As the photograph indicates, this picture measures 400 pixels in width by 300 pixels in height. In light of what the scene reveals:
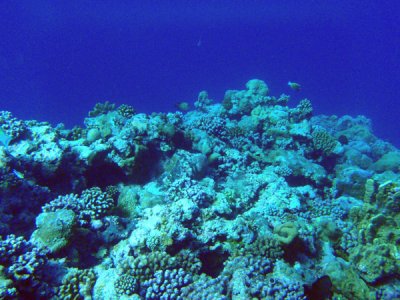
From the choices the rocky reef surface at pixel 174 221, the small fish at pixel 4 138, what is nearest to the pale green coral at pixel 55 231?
the rocky reef surface at pixel 174 221

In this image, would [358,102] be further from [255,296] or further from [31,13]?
[31,13]

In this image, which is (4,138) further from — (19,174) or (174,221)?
(174,221)

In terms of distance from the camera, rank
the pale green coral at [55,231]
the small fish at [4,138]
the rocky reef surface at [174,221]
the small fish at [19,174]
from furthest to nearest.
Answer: the small fish at [4,138] < the small fish at [19,174] < the pale green coral at [55,231] < the rocky reef surface at [174,221]

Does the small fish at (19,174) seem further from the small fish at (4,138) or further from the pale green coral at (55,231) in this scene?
the pale green coral at (55,231)

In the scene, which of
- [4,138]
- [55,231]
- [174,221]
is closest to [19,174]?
[4,138]

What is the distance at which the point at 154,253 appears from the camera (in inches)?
224

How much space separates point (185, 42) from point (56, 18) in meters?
55.1

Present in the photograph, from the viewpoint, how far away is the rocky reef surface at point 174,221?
5438 millimetres

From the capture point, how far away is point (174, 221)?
639 cm

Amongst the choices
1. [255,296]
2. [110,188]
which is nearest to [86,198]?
[110,188]

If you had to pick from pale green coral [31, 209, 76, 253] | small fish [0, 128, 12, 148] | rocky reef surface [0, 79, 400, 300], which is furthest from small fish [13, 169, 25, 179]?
pale green coral [31, 209, 76, 253]

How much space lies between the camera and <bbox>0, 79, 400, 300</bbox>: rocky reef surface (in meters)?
5.44

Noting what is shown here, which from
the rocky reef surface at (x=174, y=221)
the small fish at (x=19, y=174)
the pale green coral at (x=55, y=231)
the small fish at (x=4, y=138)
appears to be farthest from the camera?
the small fish at (x=4, y=138)

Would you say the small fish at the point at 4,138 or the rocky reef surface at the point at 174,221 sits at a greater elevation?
the small fish at the point at 4,138
